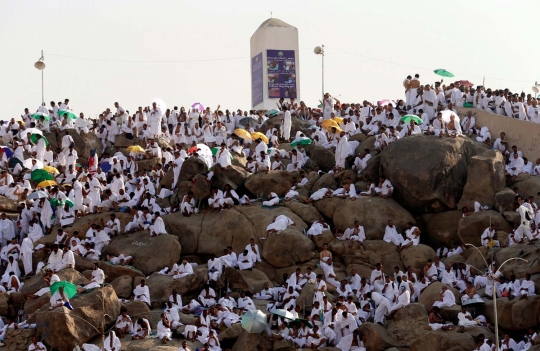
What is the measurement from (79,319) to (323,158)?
13.2 metres

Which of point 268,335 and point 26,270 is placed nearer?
point 268,335

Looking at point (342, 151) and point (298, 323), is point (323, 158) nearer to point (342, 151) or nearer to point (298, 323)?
point (342, 151)

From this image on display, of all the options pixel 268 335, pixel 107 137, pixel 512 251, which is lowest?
pixel 268 335

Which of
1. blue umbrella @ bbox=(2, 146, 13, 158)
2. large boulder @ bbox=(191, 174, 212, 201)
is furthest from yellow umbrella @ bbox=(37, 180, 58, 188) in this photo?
large boulder @ bbox=(191, 174, 212, 201)

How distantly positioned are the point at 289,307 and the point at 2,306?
839 cm

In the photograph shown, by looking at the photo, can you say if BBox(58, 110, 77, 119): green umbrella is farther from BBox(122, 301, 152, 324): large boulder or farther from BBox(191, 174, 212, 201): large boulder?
BBox(122, 301, 152, 324): large boulder

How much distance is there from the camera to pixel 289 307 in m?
27.9

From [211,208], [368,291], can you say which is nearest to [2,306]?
[211,208]

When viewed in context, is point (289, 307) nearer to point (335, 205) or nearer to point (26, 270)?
point (335, 205)

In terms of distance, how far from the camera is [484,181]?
3222cm

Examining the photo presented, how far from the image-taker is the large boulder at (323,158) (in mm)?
37031

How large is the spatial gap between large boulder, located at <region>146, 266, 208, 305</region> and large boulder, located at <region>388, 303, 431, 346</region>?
601cm

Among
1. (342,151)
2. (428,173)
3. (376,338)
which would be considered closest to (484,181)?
(428,173)

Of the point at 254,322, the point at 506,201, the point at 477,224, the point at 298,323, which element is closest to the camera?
the point at 254,322
